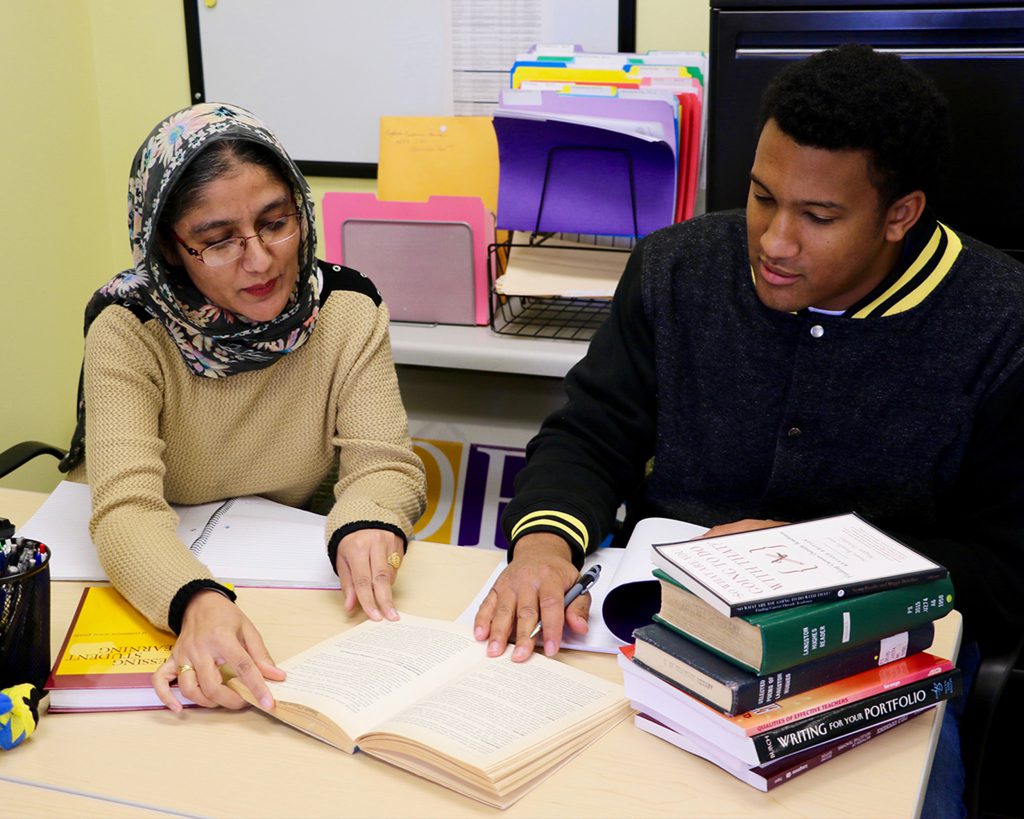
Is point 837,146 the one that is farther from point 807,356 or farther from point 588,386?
point 588,386

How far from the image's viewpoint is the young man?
1.22 meters

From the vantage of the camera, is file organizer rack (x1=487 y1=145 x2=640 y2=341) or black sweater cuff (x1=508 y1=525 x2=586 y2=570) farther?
file organizer rack (x1=487 y1=145 x2=640 y2=341)

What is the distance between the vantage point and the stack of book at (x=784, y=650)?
88 cm

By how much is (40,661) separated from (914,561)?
0.83 meters

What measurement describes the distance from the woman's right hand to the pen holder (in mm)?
109

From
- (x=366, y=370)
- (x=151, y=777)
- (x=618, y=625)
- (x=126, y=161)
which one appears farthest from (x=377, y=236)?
(x=151, y=777)

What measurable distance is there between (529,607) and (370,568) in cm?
21

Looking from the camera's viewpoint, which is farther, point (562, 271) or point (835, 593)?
point (562, 271)

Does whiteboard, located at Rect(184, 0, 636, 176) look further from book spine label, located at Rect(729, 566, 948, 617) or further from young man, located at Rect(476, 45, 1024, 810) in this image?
book spine label, located at Rect(729, 566, 948, 617)

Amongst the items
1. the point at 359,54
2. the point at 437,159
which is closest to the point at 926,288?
the point at 437,159

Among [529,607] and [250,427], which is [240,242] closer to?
[250,427]

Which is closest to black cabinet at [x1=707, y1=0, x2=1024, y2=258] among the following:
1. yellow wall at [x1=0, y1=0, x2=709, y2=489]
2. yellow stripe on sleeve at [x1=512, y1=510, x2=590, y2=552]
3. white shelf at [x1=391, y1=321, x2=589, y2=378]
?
white shelf at [x1=391, y1=321, x2=589, y2=378]

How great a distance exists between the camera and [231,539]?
1.35m

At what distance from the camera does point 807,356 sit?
4.48 feet
